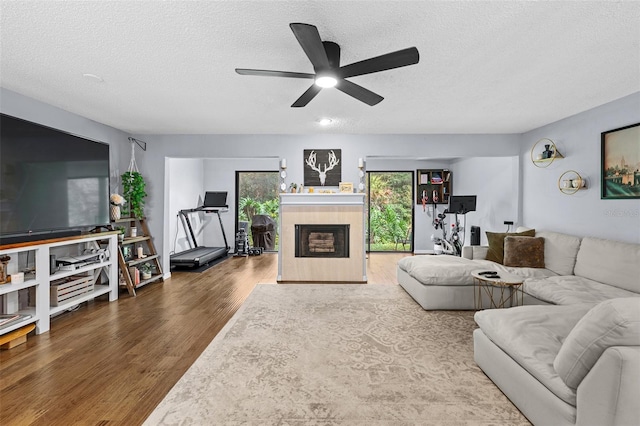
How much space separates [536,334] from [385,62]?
1933mm

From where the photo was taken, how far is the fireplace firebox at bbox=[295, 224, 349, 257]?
5.20m

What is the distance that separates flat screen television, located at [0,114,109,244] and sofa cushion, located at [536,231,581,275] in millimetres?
5594

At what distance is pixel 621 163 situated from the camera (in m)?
3.47

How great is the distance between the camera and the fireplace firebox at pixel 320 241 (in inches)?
205

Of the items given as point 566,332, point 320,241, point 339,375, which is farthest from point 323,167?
point 566,332

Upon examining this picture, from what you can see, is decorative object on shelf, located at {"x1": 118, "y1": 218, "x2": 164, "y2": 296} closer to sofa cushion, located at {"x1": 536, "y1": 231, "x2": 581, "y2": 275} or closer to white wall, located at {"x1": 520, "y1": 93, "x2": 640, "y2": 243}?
sofa cushion, located at {"x1": 536, "y1": 231, "x2": 581, "y2": 275}

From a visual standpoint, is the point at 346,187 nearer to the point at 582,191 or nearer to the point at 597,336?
the point at 582,191

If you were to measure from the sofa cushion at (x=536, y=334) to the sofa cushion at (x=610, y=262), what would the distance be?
1.19m

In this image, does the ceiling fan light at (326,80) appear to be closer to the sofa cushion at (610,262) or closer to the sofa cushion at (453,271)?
the sofa cushion at (453,271)

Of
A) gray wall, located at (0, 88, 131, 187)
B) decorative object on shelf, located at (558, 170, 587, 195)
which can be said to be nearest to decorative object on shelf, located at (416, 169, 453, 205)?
decorative object on shelf, located at (558, 170, 587, 195)

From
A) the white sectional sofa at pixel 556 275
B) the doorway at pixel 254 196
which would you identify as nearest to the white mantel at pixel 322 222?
the white sectional sofa at pixel 556 275

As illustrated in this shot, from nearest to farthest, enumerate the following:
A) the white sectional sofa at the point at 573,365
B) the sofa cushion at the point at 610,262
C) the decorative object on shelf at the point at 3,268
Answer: the white sectional sofa at the point at 573,365 → the decorative object on shelf at the point at 3,268 → the sofa cushion at the point at 610,262

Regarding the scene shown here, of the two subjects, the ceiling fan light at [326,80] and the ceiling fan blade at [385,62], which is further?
the ceiling fan light at [326,80]

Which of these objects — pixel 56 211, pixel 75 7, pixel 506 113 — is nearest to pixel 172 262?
pixel 56 211
